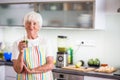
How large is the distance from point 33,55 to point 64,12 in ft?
4.77

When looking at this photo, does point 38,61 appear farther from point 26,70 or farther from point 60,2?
point 60,2

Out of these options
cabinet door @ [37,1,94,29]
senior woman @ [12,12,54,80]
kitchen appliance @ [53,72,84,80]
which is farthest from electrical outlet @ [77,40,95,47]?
senior woman @ [12,12,54,80]

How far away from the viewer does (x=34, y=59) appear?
225 cm

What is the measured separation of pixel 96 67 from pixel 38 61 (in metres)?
1.45

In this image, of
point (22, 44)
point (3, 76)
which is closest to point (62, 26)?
point (3, 76)

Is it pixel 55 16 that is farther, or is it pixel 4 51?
pixel 4 51

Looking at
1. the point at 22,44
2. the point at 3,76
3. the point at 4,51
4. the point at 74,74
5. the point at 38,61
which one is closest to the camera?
the point at 22,44

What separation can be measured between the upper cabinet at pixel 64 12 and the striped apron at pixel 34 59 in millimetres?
1224

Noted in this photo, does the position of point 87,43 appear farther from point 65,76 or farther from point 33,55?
point 33,55

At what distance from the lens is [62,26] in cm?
354

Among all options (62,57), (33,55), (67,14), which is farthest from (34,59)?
(67,14)

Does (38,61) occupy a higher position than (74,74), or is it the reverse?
(38,61)

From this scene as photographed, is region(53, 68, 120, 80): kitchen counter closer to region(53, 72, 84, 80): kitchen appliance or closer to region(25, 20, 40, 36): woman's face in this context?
region(53, 72, 84, 80): kitchen appliance

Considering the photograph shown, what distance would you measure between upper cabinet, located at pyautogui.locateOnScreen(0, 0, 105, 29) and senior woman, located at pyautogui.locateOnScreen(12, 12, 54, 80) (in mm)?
1196
